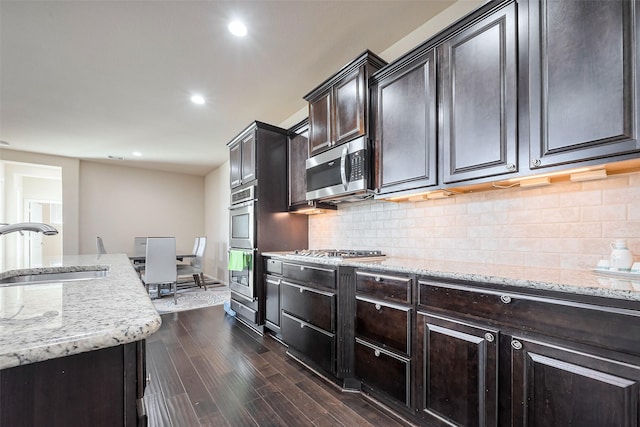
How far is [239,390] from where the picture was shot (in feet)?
6.43

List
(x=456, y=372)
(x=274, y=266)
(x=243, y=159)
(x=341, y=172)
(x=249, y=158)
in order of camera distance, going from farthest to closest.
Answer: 1. (x=243, y=159)
2. (x=249, y=158)
3. (x=274, y=266)
4. (x=341, y=172)
5. (x=456, y=372)

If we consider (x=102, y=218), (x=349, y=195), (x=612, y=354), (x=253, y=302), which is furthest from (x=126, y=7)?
(x=102, y=218)

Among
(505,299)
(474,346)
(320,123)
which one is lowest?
(474,346)

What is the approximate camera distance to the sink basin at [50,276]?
4.14 ft

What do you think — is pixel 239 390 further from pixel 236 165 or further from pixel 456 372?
pixel 236 165

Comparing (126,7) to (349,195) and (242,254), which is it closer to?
(349,195)

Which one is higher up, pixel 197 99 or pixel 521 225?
pixel 197 99

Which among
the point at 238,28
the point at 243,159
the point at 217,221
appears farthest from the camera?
the point at 217,221

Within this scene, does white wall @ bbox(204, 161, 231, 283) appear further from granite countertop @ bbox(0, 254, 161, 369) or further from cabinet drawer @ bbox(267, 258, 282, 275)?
granite countertop @ bbox(0, 254, 161, 369)

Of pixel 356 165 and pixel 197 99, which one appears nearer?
pixel 356 165

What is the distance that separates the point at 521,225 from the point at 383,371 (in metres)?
1.23

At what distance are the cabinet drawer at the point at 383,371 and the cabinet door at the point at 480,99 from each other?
3.76 ft

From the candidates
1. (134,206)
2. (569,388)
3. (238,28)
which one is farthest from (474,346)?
(134,206)

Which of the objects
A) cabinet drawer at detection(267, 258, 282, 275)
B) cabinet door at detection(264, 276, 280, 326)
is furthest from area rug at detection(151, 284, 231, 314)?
cabinet drawer at detection(267, 258, 282, 275)
